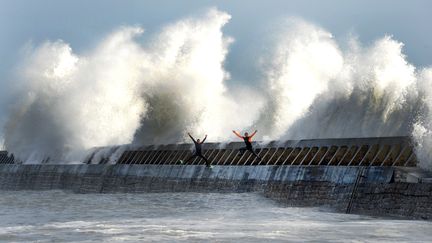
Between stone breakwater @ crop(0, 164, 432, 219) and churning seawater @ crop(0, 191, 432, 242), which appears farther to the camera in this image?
stone breakwater @ crop(0, 164, 432, 219)

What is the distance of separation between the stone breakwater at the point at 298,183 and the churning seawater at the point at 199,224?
0.58 meters

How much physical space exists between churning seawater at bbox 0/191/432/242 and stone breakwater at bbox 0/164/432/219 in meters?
0.58

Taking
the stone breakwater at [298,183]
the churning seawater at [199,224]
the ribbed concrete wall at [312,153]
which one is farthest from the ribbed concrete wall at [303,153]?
the churning seawater at [199,224]

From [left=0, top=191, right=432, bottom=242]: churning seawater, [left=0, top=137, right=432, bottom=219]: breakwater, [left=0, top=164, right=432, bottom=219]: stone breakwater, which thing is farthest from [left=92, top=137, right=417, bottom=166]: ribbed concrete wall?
[left=0, top=191, right=432, bottom=242]: churning seawater

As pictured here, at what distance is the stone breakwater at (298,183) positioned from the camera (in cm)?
1564

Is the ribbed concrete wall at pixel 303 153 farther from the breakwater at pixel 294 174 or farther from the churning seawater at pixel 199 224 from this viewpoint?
the churning seawater at pixel 199 224

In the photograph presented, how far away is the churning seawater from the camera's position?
1213 cm

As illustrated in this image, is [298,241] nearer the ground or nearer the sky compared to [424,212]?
nearer the ground

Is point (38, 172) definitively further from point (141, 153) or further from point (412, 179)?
point (412, 179)

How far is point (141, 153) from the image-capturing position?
3300 cm

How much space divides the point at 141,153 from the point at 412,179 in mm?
18346

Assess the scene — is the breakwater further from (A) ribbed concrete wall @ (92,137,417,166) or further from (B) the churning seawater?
(B) the churning seawater

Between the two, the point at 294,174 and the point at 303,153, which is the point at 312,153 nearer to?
the point at 303,153

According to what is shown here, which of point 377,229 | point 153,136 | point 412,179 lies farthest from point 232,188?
point 153,136
